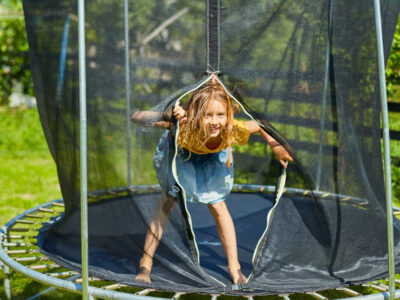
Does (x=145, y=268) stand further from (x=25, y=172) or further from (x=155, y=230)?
(x=25, y=172)

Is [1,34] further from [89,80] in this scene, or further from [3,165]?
[89,80]

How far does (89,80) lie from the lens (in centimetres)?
174

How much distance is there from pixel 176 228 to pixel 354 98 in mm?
753

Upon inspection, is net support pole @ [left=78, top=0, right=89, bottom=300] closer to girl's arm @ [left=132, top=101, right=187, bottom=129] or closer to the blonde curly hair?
girl's arm @ [left=132, top=101, right=187, bottom=129]

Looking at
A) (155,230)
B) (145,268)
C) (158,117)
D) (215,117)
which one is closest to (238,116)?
(215,117)

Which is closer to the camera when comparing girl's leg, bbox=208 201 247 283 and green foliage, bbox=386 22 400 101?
girl's leg, bbox=208 201 247 283

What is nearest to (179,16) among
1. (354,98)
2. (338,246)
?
(354,98)

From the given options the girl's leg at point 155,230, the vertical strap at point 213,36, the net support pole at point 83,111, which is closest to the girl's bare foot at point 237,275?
the girl's leg at point 155,230

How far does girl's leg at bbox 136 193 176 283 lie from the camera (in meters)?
1.80

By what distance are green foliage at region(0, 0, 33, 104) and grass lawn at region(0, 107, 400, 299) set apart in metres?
0.34

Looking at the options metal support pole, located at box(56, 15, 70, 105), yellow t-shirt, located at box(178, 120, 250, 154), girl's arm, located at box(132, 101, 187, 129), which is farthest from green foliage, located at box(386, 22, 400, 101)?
metal support pole, located at box(56, 15, 70, 105)

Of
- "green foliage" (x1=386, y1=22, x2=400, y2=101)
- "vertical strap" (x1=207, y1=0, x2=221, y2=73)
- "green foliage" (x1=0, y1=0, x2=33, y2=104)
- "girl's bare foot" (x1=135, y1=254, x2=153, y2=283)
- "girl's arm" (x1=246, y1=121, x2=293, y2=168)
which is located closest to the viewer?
"vertical strap" (x1=207, y1=0, x2=221, y2=73)

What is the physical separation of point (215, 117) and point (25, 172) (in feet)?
10.6

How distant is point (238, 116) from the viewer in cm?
195
